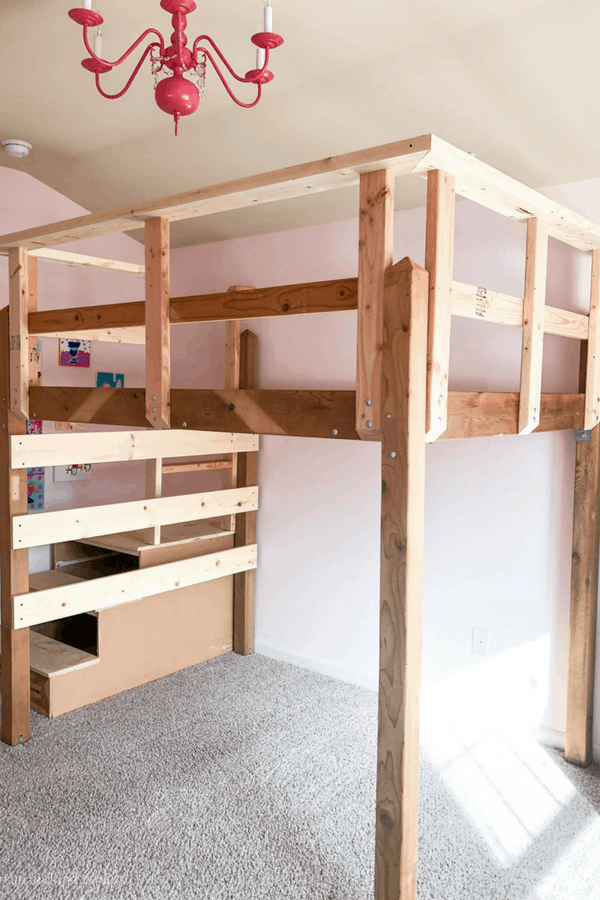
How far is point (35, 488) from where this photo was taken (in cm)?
357

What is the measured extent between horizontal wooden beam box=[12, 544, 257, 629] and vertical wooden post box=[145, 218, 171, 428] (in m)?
1.09

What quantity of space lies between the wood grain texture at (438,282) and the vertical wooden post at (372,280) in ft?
0.29

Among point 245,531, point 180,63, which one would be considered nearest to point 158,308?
point 180,63

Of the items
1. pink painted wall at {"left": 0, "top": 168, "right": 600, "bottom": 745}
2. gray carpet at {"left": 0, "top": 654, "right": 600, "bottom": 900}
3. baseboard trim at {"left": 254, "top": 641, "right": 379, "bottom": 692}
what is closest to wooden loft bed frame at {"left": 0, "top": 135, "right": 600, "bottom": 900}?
pink painted wall at {"left": 0, "top": 168, "right": 600, "bottom": 745}

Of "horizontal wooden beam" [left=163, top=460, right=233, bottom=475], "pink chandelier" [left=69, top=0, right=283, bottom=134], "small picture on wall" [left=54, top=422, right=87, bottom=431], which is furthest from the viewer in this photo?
"small picture on wall" [left=54, top=422, right=87, bottom=431]

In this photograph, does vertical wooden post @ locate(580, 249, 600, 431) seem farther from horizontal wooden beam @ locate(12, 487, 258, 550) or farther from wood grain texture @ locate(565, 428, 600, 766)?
horizontal wooden beam @ locate(12, 487, 258, 550)

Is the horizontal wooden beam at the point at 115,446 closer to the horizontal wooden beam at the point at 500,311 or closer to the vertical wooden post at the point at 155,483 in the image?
the vertical wooden post at the point at 155,483

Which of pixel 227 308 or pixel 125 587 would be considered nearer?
pixel 227 308

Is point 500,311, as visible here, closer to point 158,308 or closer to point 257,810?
point 158,308

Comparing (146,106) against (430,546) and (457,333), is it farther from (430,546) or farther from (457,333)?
(430,546)

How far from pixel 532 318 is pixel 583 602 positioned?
118 centimetres

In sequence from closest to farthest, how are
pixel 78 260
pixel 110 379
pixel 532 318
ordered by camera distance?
pixel 532 318
pixel 78 260
pixel 110 379

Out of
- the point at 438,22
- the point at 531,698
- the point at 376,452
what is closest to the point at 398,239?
the point at 376,452

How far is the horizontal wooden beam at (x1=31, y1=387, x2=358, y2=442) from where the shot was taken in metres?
1.62
